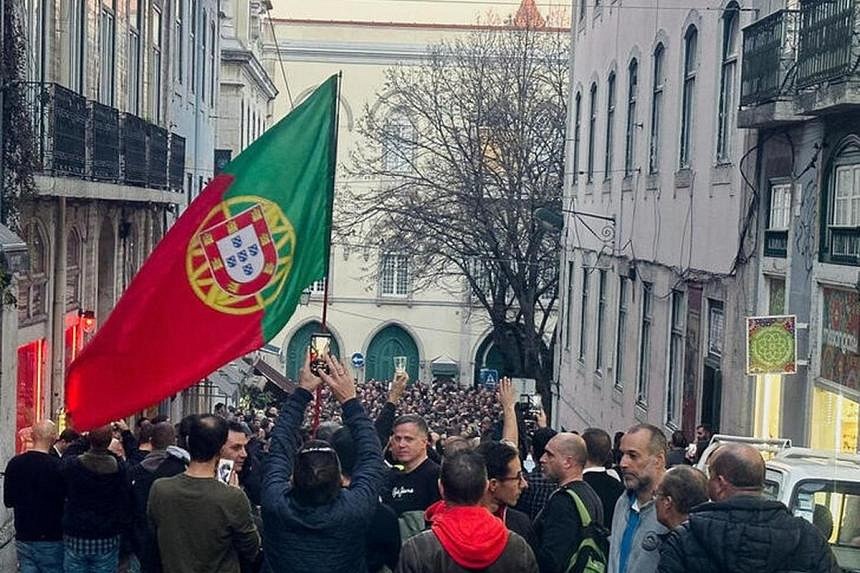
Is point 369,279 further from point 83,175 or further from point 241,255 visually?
point 241,255

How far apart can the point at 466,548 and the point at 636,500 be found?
1657 millimetres

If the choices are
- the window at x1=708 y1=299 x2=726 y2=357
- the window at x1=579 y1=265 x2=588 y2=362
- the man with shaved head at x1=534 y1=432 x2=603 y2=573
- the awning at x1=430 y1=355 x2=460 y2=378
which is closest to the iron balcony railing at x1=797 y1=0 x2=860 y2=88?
the window at x1=708 y1=299 x2=726 y2=357

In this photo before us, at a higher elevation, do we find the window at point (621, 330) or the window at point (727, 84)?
the window at point (727, 84)

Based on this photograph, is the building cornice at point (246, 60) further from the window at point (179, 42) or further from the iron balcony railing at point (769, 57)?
the iron balcony railing at point (769, 57)

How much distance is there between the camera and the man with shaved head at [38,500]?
9.51 metres

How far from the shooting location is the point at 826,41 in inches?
567

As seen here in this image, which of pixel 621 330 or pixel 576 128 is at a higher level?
pixel 576 128

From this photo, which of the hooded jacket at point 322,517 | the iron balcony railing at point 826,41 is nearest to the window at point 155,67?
the iron balcony railing at point 826,41

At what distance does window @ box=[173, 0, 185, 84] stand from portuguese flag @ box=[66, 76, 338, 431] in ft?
68.4

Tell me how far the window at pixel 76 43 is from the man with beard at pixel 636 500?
526 inches

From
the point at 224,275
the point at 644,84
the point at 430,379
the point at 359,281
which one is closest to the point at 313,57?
the point at 359,281

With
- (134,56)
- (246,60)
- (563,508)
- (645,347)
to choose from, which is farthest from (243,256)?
(246,60)

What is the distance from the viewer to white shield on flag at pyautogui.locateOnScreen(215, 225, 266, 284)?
8.60m

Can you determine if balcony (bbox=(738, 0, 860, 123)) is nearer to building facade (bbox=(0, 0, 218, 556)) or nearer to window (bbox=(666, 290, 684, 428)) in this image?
window (bbox=(666, 290, 684, 428))
